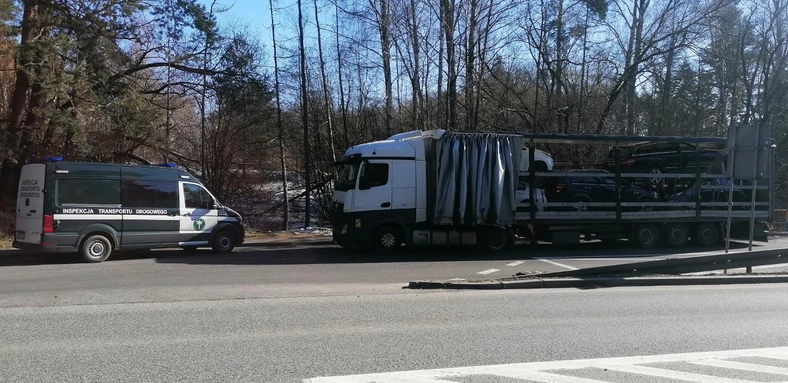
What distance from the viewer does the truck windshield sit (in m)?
14.9

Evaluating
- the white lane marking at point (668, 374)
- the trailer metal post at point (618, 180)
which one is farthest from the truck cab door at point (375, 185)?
the white lane marking at point (668, 374)

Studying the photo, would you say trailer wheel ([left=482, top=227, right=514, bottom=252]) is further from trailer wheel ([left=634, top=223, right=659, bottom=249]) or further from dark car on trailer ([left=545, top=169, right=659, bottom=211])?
trailer wheel ([left=634, top=223, right=659, bottom=249])

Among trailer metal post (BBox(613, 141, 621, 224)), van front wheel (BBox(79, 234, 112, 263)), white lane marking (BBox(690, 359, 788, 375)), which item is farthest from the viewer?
trailer metal post (BBox(613, 141, 621, 224))

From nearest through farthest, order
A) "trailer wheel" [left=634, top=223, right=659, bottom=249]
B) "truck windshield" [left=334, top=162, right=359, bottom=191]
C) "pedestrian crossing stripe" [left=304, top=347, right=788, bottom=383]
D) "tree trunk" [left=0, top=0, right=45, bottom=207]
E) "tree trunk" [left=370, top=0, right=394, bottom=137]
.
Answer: "pedestrian crossing stripe" [left=304, top=347, right=788, bottom=383]
"truck windshield" [left=334, top=162, right=359, bottom=191]
"tree trunk" [left=0, top=0, right=45, bottom=207]
"trailer wheel" [left=634, top=223, right=659, bottom=249]
"tree trunk" [left=370, top=0, right=394, bottom=137]

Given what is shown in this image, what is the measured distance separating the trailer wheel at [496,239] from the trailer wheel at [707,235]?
233 inches

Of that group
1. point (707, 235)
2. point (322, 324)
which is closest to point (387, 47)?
point (707, 235)

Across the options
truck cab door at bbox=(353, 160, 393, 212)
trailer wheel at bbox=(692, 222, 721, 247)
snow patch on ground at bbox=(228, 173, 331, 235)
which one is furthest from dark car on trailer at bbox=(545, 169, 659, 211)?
snow patch on ground at bbox=(228, 173, 331, 235)

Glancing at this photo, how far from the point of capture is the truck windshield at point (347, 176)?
1494 cm

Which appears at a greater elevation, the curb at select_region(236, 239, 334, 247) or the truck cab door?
the truck cab door

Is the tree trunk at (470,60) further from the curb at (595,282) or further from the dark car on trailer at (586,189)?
the curb at (595,282)

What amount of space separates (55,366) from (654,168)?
52.5 feet

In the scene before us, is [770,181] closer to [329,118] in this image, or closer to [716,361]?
[716,361]

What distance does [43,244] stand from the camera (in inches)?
498

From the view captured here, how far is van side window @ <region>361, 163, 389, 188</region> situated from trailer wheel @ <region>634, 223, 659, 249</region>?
769 centimetres
